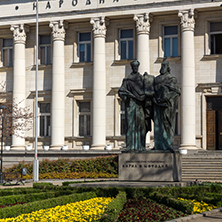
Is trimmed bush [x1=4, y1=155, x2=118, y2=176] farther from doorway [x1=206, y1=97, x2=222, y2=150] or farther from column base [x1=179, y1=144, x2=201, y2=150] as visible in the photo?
doorway [x1=206, y1=97, x2=222, y2=150]

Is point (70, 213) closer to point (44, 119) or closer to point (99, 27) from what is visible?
point (99, 27)

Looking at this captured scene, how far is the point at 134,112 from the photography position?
19.6 meters

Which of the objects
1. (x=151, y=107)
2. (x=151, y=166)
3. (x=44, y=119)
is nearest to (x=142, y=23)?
(x=44, y=119)

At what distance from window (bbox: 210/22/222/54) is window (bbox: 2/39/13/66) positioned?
16650 mm

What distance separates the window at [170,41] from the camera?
40.5 metres

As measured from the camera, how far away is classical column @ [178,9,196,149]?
1501 inches

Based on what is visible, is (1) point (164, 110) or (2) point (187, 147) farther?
(2) point (187, 147)

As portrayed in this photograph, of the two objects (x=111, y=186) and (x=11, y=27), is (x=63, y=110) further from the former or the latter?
(x=111, y=186)

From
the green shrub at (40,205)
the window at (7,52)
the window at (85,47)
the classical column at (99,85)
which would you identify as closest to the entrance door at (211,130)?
the classical column at (99,85)

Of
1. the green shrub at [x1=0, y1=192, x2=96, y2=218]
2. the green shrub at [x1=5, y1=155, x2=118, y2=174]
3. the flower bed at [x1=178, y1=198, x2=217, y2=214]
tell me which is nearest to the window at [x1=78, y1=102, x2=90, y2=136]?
the green shrub at [x1=5, y1=155, x2=118, y2=174]

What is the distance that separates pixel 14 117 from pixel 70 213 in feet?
87.5

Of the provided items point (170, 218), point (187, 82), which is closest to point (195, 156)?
point (187, 82)

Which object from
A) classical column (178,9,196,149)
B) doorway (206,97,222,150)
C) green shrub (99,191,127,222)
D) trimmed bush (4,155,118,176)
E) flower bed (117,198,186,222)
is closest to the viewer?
green shrub (99,191,127,222)

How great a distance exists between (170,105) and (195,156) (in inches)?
626
